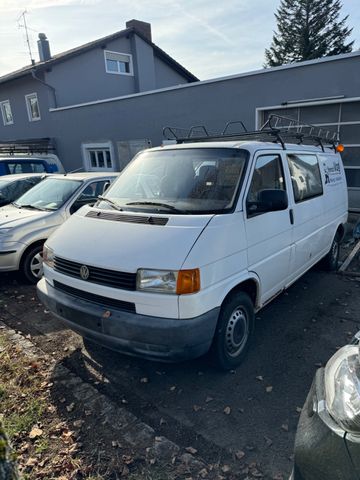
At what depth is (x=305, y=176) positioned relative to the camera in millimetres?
4383

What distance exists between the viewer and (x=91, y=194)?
19.7 ft

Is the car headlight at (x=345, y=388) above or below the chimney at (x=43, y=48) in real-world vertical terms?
below

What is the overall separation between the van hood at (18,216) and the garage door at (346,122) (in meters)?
7.67

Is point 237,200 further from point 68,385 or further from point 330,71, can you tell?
point 330,71

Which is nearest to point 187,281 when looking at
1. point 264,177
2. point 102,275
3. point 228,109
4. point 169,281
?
point 169,281

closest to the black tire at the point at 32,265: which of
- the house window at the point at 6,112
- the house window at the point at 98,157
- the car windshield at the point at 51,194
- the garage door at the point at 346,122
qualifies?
the car windshield at the point at 51,194

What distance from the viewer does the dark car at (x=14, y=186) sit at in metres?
7.24

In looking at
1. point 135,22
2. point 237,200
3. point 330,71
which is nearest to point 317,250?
point 237,200

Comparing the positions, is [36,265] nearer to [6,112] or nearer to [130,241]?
[130,241]

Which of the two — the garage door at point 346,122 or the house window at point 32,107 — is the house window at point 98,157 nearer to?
the house window at point 32,107

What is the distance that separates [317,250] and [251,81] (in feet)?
23.7

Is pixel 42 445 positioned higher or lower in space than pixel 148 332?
lower

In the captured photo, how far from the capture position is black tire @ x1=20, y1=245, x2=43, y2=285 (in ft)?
17.4

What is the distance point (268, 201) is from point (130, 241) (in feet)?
4.46
